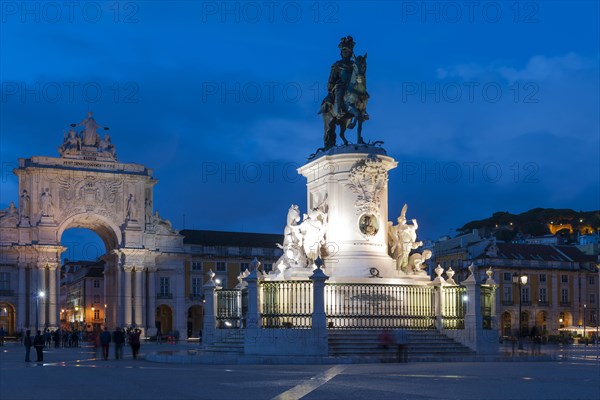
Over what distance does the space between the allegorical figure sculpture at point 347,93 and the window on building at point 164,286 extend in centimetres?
5818

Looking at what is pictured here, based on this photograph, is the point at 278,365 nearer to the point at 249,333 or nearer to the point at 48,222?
the point at 249,333

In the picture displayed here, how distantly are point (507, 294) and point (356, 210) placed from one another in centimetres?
5958

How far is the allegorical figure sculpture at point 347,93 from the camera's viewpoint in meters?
28.2

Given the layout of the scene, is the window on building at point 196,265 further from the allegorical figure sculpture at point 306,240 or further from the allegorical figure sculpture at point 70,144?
the allegorical figure sculpture at point 306,240

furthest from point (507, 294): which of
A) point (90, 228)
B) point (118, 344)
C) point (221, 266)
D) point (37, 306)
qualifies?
point (118, 344)

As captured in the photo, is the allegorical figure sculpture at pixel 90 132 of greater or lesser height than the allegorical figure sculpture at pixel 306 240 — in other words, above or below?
above

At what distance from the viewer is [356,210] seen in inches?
1074

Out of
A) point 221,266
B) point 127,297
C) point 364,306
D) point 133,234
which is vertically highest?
point 133,234

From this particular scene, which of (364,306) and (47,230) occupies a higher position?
(47,230)

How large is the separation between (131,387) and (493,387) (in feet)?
19.8

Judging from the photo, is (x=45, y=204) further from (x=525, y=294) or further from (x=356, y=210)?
(x=356, y=210)

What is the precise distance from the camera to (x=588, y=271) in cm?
8850

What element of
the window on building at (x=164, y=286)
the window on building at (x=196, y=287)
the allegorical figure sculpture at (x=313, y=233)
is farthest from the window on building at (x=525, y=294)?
the allegorical figure sculpture at (x=313, y=233)

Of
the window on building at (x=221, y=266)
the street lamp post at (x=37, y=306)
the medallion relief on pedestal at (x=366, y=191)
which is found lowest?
the street lamp post at (x=37, y=306)
